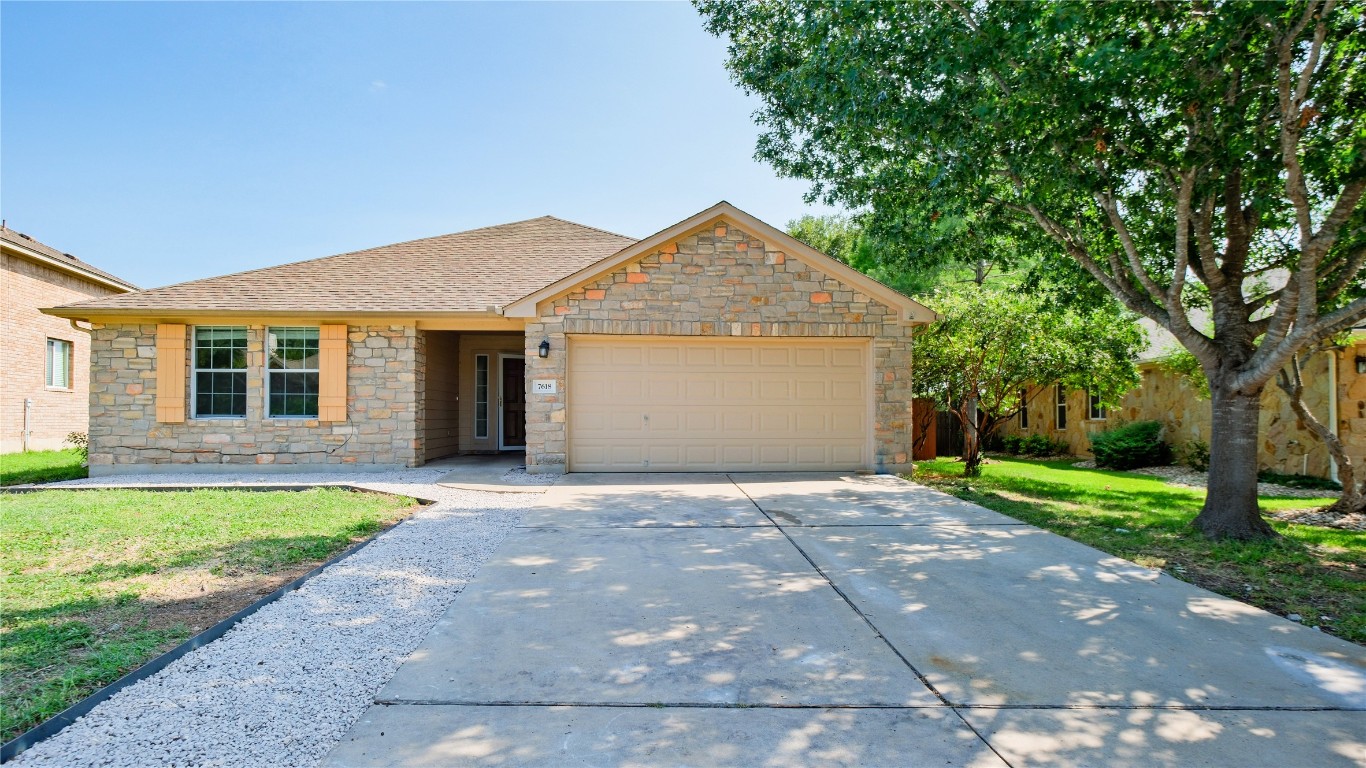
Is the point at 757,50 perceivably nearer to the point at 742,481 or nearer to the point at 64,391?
the point at 742,481

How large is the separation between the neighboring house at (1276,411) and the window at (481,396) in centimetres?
1343

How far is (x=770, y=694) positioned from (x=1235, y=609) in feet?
11.9

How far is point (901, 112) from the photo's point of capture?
23.9 feet

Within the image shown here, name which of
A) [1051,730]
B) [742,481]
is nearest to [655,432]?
[742,481]

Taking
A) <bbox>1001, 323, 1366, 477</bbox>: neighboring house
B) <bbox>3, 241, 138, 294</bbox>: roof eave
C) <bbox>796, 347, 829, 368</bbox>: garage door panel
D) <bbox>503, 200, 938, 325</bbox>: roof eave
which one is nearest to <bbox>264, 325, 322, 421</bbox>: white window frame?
<bbox>503, 200, 938, 325</bbox>: roof eave

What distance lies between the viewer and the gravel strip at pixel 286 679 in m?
2.57

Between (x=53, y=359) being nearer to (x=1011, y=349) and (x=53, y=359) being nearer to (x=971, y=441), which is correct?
(x=971, y=441)

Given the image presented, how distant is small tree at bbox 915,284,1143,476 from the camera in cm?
1140

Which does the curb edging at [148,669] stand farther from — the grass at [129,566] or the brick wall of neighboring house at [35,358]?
the brick wall of neighboring house at [35,358]

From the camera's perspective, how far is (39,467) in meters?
12.4

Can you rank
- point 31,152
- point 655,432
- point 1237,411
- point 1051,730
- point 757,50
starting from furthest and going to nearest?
point 31,152, point 655,432, point 757,50, point 1237,411, point 1051,730

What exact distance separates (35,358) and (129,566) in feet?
53.1

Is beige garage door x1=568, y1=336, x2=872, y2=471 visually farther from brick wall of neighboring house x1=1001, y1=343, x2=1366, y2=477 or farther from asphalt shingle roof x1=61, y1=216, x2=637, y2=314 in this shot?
brick wall of neighboring house x1=1001, y1=343, x2=1366, y2=477

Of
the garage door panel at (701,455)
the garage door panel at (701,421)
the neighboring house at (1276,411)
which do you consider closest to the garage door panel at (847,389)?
the garage door panel at (701,421)
